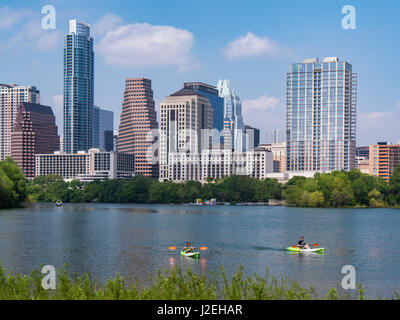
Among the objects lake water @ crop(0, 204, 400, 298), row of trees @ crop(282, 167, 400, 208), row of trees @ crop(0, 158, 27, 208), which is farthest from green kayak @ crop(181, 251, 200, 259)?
row of trees @ crop(282, 167, 400, 208)

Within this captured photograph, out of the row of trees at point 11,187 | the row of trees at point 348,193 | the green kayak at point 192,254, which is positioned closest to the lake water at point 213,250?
the green kayak at point 192,254

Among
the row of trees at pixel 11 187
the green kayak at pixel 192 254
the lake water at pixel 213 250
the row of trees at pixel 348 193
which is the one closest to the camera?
the lake water at pixel 213 250

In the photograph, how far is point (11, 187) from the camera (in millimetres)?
145500

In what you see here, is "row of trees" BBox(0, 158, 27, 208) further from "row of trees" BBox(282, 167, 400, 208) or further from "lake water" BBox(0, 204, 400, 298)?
"row of trees" BBox(282, 167, 400, 208)

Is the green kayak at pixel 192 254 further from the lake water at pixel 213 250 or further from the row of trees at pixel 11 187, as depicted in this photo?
the row of trees at pixel 11 187

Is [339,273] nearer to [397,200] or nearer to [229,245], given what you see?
[229,245]

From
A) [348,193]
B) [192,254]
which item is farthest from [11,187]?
[348,193]

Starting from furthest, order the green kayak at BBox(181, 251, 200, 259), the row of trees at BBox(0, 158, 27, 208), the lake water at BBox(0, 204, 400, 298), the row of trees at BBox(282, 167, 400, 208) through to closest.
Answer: the row of trees at BBox(282, 167, 400, 208) < the row of trees at BBox(0, 158, 27, 208) < the green kayak at BBox(181, 251, 200, 259) < the lake water at BBox(0, 204, 400, 298)

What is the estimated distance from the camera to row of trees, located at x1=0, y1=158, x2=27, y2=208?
14338 centimetres

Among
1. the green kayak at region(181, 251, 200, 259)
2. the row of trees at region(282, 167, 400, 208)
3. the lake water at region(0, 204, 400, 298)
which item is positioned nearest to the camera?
the lake water at region(0, 204, 400, 298)

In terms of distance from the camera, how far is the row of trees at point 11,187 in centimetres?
14338

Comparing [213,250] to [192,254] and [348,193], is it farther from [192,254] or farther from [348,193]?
[348,193]

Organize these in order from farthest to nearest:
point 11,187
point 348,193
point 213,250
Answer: point 348,193 < point 11,187 < point 213,250
